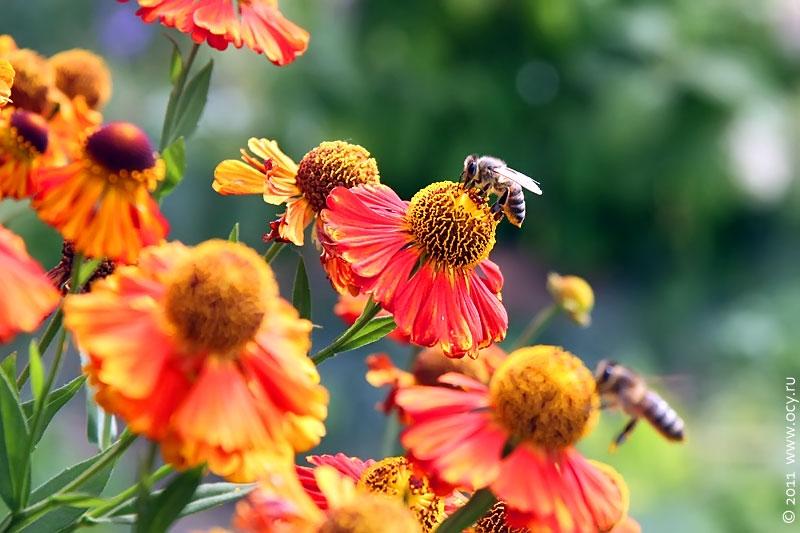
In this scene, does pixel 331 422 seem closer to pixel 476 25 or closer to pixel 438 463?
pixel 476 25

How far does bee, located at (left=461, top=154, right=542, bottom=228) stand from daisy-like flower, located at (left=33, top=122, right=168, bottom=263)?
21cm

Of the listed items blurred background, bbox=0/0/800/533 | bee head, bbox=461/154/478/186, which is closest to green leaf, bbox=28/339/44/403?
bee head, bbox=461/154/478/186

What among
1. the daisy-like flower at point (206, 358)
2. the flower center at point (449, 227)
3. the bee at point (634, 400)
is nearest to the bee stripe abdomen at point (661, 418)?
the bee at point (634, 400)

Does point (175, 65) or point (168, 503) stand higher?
point (175, 65)

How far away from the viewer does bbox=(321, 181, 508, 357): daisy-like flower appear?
602 mm

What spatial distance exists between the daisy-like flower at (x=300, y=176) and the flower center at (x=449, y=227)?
4cm

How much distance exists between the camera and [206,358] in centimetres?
47

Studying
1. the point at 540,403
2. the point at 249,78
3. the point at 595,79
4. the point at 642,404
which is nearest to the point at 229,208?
the point at 249,78

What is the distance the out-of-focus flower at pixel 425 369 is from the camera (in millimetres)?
746

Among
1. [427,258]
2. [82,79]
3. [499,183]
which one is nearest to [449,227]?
[427,258]

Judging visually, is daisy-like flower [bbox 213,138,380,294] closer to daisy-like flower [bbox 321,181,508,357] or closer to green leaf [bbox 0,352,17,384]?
daisy-like flower [bbox 321,181,508,357]

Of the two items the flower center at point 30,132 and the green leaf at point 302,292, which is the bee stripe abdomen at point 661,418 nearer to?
the green leaf at point 302,292

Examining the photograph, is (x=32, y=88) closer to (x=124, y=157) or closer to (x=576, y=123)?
(x=124, y=157)

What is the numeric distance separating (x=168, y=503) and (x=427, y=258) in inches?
10.6
